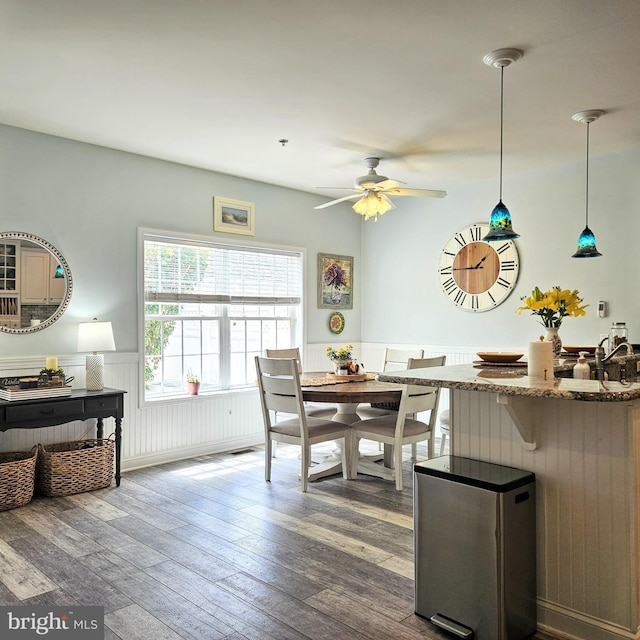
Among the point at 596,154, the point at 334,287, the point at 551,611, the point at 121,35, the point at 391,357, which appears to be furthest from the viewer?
the point at 334,287

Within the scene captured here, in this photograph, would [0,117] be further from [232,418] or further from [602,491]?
[602,491]

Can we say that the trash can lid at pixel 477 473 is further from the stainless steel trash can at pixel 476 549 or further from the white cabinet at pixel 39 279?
the white cabinet at pixel 39 279

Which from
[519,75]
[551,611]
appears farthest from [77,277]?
[551,611]

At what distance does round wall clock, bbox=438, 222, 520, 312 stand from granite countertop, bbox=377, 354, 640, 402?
9.28 ft

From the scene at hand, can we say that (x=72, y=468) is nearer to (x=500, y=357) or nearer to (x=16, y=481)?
(x=16, y=481)

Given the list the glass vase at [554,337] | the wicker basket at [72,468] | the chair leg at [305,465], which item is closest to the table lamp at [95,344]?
the wicker basket at [72,468]

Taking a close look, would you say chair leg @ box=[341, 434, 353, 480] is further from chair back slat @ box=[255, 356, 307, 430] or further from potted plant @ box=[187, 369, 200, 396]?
potted plant @ box=[187, 369, 200, 396]

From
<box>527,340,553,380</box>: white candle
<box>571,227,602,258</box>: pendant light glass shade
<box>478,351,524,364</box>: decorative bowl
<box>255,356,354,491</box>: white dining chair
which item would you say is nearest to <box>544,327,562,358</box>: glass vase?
<box>478,351,524,364</box>: decorative bowl

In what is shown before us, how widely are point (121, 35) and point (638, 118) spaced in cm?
334

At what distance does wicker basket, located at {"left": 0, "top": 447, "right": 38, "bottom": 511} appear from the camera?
3.65 m

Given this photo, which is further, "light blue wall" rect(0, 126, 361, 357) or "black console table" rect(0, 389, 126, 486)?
"light blue wall" rect(0, 126, 361, 357)

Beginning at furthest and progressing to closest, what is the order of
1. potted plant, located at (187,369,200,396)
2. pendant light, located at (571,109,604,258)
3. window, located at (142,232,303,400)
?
potted plant, located at (187,369,200,396) < window, located at (142,232,303,400) < pendant light, located at (571,109,604,258)

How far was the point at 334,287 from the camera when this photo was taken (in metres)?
6.45

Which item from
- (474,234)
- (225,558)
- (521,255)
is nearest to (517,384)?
(225,558)
